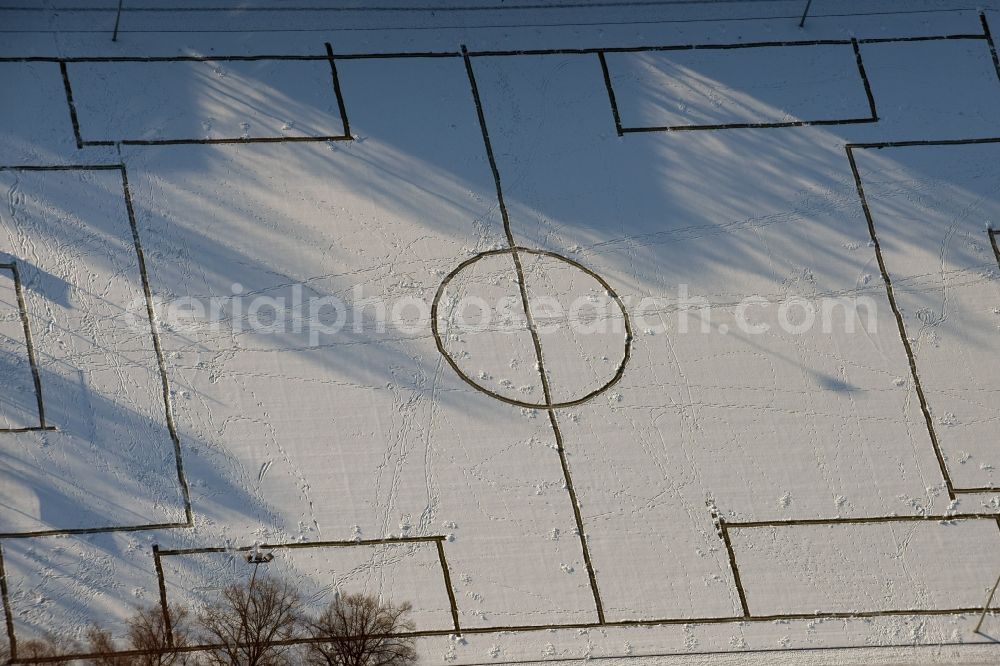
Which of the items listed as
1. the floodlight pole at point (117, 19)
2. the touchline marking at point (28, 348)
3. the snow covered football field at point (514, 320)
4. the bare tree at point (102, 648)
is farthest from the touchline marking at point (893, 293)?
the touchline marking at point (28, 348)

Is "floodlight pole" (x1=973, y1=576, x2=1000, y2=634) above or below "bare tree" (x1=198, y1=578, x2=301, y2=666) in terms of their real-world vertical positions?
below

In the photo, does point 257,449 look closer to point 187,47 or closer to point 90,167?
point 90,167

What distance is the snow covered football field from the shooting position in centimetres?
1778

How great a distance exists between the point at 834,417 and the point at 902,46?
5.32 meters

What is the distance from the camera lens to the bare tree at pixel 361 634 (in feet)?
56.7

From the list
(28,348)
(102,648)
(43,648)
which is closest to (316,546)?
(102,648)

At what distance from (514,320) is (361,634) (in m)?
4.17

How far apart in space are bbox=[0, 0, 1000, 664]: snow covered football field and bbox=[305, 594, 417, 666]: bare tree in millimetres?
220

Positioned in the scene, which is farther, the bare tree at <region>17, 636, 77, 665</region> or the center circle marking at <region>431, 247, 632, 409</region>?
the center circle marking at <region>431, 247, 632, 409</region>

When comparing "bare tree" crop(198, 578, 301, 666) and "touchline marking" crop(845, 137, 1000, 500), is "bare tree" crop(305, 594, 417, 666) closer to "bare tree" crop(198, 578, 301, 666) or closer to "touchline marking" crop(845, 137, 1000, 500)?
"bare tree" crop(198, 578, 301, 666)

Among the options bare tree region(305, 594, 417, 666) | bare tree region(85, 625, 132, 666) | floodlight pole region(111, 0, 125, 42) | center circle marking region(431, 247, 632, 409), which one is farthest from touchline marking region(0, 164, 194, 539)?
center circle marking region(431, 247, 632, 409)

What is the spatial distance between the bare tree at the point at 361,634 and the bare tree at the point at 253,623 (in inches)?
11.1

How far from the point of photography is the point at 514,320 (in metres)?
18.9

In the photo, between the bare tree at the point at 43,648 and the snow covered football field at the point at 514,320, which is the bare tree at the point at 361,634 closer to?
the snow covered football field at the point at 514,320
